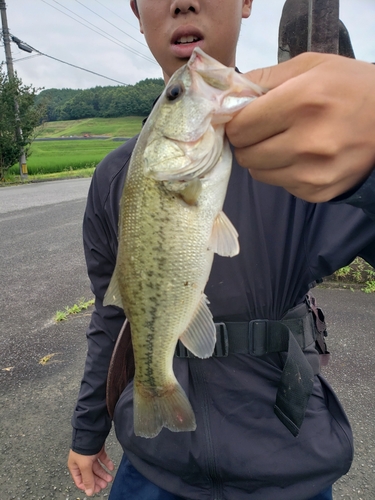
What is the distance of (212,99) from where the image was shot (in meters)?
1.24

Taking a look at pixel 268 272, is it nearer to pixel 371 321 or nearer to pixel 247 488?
pixel 247 488

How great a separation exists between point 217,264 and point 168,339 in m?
0.38

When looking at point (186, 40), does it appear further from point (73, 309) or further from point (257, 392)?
point (73, 309)

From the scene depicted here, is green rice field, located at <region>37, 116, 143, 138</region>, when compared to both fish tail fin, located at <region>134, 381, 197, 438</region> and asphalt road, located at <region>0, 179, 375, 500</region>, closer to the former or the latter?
asphalt road, located at <region>0, 179, 375, 500</region>

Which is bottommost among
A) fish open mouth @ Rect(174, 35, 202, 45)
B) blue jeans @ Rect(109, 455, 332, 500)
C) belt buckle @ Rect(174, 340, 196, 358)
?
blue jeans @ Rect(109, 455, 332, 500)

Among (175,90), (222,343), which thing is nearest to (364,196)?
(175,90)

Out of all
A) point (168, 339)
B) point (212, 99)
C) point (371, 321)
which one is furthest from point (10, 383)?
point (371, 321)

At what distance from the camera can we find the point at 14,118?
73.8ft

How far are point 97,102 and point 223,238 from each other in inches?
3476

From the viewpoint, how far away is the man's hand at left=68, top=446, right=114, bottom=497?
2.12 metres

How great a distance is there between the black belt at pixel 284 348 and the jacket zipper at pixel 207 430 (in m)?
0.07

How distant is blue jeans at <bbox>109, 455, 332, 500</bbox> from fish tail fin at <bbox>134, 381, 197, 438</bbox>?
40 centimetres

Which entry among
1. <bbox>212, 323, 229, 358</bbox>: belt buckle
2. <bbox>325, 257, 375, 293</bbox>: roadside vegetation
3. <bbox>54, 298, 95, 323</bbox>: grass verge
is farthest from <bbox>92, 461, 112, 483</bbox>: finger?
<bbox>325, 257, 375, 293</bbox>: roadside vegetation

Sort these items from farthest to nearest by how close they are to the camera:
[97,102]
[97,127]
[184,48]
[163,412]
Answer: [97,127], [97,102], [184,48], [163,412]
